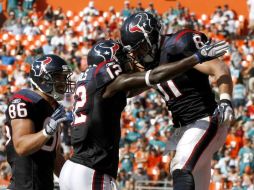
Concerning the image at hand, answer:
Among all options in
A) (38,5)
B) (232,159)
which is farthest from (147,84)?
(38,5)

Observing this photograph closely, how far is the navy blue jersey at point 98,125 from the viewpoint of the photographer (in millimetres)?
5375

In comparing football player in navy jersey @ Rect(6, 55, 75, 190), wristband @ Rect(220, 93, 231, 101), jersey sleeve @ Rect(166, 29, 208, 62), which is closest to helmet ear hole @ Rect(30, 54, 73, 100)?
football player in navy jersey @ Rect(6, 55, 75, 190)

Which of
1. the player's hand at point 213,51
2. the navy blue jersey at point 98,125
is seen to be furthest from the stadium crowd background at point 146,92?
the player's hand at point 213,51

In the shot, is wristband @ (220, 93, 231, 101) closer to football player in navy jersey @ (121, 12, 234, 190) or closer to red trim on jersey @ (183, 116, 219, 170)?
football player in navy jersey @ (121, 12, 234, 190)

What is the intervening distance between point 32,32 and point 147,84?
15.8 meters

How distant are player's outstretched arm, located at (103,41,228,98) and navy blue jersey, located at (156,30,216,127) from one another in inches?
18.9

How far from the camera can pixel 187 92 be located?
5.68 m

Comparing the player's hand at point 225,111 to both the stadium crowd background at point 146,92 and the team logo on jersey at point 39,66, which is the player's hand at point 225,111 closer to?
the team logo on jersey at point 39,66

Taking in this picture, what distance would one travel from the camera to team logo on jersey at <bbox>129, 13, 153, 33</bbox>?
5543mm

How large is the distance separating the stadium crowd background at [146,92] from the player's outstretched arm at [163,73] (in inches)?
189

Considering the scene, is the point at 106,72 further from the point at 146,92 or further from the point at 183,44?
the point at 146,92

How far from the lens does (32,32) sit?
20.6 meters

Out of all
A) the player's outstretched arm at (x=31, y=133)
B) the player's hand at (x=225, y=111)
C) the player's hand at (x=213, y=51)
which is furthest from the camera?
the player's outstretched arm at (x=31, y=133)

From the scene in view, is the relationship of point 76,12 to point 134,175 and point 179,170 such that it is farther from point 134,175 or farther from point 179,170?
point 179,170
